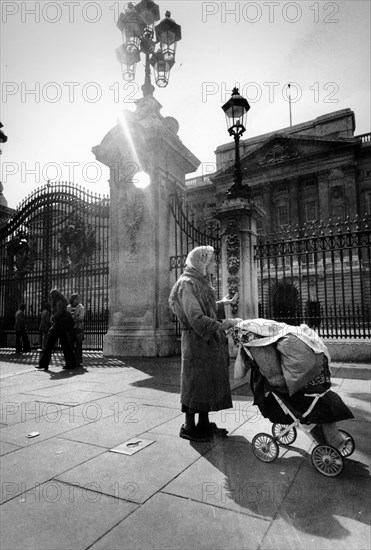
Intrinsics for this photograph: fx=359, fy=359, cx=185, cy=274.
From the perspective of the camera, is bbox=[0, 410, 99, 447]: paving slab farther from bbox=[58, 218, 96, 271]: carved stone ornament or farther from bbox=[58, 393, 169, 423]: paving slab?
bbox=[58, 218, 96, 271]: carved stone ornament

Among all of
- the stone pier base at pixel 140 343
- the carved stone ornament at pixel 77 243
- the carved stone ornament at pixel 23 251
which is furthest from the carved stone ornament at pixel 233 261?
the carved stone ornament at pixel 23 251

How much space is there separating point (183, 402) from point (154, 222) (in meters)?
6.21

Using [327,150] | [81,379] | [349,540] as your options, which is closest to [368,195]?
[327,150]

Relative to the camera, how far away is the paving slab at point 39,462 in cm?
244

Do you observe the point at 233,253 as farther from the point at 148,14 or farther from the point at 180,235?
the point at 148,14

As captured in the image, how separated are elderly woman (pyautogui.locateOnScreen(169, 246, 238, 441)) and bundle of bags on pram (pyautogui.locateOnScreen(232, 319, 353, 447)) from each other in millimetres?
360

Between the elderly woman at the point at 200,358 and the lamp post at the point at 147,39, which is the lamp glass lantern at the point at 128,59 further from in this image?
the elderly woman at the point at 200,358

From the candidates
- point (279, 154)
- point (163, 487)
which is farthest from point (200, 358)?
point (279, 154)

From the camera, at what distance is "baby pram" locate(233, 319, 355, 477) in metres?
2.70

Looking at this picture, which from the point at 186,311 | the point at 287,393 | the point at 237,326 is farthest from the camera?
the point at 186,311

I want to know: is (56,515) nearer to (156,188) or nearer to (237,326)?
(237,326)

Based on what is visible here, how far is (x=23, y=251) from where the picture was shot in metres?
12.9

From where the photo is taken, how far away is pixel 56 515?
6.79 feet

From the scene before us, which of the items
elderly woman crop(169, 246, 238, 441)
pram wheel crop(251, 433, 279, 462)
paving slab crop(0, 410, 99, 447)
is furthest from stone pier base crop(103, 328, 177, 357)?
pram wheel crop(251, 433, 279, 462)
